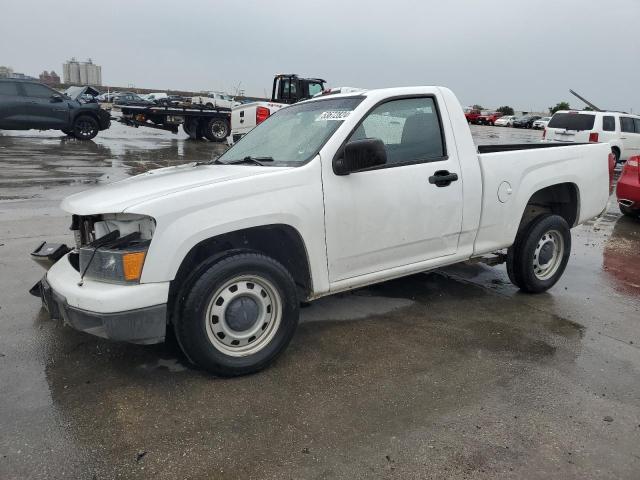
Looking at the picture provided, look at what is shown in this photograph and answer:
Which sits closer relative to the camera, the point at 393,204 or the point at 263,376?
the point at 263,376

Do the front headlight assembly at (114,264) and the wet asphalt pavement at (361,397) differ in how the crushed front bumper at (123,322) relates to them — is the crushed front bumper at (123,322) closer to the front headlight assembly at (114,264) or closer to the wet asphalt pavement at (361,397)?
the front headlight assembly at (114,264)

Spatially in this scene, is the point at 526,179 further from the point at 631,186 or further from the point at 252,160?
the point at 631,186

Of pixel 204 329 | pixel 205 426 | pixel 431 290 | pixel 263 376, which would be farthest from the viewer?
pixel 431 290

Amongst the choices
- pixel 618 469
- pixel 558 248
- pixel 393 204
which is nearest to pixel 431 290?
pixel 558 248

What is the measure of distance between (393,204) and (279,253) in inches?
34.9

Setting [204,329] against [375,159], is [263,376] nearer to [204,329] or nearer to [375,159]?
[204,329]

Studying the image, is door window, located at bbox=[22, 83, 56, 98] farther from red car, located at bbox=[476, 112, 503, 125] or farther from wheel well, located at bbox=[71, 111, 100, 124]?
red car, located at bbox=[476, 112, 503, 125]

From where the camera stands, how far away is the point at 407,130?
398cm

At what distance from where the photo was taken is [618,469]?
2.48m

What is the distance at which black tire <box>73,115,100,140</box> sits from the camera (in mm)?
17500

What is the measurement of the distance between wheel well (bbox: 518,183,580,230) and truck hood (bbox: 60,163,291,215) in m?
2.79

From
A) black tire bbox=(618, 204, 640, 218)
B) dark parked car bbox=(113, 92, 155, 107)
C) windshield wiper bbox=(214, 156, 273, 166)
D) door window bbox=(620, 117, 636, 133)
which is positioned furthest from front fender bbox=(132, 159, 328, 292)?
dark parked car bbox=(113, 92, 155, 107)

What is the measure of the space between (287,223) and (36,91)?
16.2m

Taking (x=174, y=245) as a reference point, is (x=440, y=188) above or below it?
above
